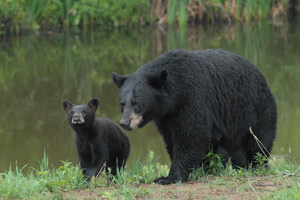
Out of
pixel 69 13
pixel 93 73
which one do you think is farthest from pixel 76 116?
pixel 69 13

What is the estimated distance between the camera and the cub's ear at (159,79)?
18.9ft

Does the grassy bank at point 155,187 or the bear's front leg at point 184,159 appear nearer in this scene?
the grassy bank at point 155,187

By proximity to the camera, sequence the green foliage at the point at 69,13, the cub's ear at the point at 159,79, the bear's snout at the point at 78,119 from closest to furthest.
Answer: 1. the cub's ear at the point at 159,79
2. the bear's snout at the point at 78,119
3. the green foliage at the point at 69,13

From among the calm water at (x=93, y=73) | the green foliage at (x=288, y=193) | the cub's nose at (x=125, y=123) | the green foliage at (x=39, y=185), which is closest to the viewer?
the green foliage at (x=288, y=193)

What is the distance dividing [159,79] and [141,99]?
0.28 m

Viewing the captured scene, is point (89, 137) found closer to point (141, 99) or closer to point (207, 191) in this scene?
point (141, 99)

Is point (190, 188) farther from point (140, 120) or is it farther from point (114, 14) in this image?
point (114, 14)

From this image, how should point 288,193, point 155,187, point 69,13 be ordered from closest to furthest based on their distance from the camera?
point 288,193
point 155,187
point 69,13

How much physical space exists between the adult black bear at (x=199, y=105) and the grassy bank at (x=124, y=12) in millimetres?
18903

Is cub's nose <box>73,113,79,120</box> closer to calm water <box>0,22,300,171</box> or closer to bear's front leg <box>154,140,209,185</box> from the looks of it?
bear's front leg <box>154,140,209,185</box>

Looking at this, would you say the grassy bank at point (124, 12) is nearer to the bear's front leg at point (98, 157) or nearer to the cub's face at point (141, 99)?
the bear's front leg at point (98, 157)

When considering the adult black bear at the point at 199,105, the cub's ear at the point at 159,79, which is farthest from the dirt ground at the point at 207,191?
the cub's ear at the point at 159,79

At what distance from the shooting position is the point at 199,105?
19.6ft

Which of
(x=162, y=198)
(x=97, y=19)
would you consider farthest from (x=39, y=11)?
(x=162, y=198)
